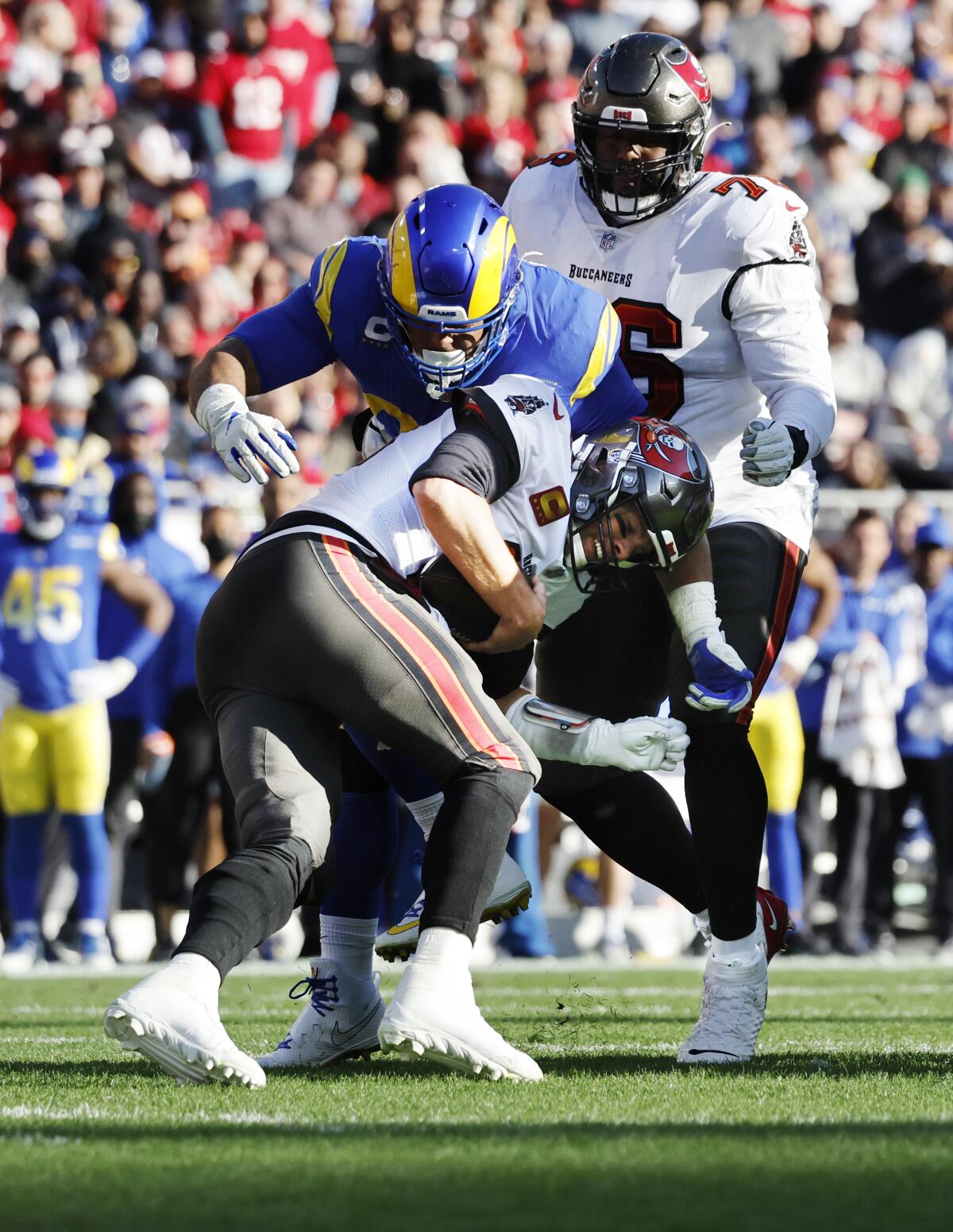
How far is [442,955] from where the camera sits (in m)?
3.35

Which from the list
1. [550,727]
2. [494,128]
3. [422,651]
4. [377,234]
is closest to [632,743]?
[550,727]

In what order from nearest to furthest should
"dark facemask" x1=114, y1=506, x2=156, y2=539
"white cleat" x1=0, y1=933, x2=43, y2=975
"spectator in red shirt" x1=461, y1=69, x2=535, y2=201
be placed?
"white cleat" x1=0, y1=933, x2=43, y2=975
"dark facemask" x1=114, y1=506, x2=156, y2=539
"spectator in red shirt" x1=461, y1=69, x2=535, y2=201

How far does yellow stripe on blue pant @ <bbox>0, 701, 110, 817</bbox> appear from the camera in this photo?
7.65 m

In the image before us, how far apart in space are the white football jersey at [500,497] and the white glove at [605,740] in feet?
0.96

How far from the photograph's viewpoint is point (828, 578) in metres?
8.43

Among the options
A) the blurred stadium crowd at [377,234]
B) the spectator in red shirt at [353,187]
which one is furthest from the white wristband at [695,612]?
the spectator in red shirt at [353,187]

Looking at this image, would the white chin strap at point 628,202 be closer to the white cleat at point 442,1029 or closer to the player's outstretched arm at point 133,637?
the white cleat at point 442,1029

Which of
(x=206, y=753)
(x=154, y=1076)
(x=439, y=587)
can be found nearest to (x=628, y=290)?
(x=439, y=587)

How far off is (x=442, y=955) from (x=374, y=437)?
4.17ft

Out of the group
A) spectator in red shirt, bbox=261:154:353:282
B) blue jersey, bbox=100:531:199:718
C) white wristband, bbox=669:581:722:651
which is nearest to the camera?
white wristband, bbox=669:581:722:651

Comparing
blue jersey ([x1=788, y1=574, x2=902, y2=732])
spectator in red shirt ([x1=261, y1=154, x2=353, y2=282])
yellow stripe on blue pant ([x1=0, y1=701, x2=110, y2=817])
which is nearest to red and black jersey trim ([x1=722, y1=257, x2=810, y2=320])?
yellow stripe on blue pant ([x1=0, y1=701, x2=110, y2=817])

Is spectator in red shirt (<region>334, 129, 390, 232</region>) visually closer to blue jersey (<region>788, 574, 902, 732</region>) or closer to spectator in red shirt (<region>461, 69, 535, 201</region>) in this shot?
spectator in red shirt (<region>461, 69, 535, 201</region>)

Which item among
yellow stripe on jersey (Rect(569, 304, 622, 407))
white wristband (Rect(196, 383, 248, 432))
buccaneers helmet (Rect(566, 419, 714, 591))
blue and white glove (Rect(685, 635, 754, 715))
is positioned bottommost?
blue and white glove (Rect(685, 635, 754, 715))

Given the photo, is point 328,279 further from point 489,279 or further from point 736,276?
point 736,276
